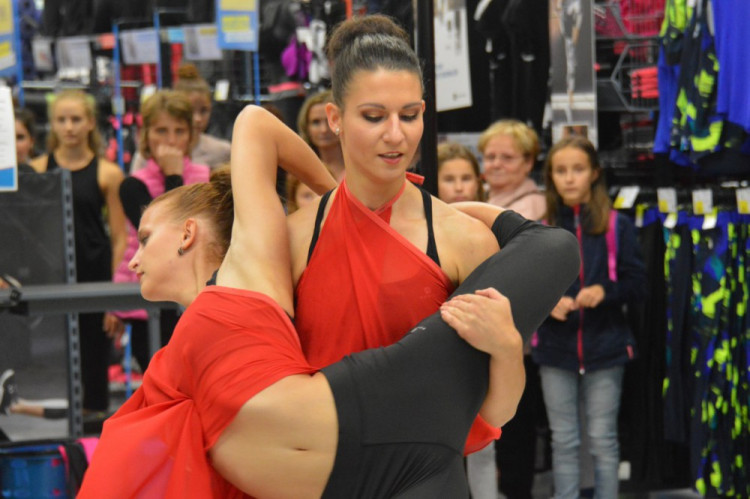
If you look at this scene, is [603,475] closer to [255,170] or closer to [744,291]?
[744,291]

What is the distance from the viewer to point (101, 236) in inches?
196

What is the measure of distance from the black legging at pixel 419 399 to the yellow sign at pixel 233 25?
326 centimetres

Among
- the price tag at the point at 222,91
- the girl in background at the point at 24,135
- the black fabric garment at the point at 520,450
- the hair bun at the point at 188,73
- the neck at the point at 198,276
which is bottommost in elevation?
the black fabric garment at the point at 520,450

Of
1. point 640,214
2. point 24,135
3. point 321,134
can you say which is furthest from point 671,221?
point 24,135

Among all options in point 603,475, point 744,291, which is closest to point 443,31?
point 744,291

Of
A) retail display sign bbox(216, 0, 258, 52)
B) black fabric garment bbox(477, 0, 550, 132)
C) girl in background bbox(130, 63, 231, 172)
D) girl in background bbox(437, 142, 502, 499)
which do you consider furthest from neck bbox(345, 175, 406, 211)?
retail display sign bbox(216, 0, 258, 52)

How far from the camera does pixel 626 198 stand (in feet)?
14.7

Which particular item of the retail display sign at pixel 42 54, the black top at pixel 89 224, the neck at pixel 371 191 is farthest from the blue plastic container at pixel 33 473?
the retail display sign at pixel 42 54

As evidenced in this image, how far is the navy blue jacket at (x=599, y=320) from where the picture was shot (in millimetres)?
4160

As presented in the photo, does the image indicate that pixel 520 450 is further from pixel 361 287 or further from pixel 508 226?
pixel 361 287

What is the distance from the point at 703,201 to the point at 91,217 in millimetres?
2614

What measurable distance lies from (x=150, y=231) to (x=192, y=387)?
1.50 ft

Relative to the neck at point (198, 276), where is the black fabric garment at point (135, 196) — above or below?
above

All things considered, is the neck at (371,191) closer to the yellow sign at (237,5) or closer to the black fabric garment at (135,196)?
the black fabric garment at (135,196)
